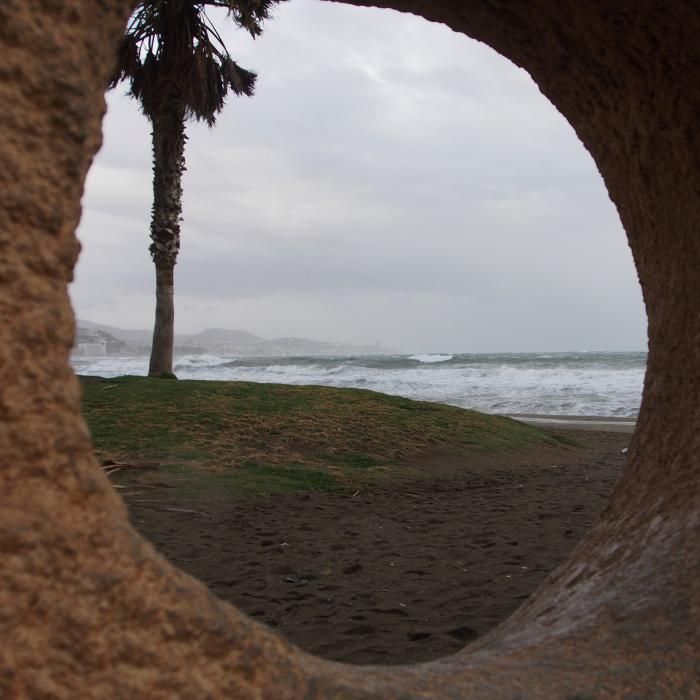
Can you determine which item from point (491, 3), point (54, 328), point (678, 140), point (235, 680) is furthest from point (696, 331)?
point (54, 328)

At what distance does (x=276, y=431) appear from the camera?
344 inches

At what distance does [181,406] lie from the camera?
30.2 ft

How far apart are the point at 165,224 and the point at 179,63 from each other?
8.84ft

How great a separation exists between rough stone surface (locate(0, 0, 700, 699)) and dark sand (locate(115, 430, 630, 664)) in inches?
55.2

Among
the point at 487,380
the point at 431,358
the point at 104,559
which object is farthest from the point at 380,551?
the point at 431,358

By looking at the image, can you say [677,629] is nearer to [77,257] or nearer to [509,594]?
[77,257]

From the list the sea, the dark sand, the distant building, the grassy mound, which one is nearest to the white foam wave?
the sea

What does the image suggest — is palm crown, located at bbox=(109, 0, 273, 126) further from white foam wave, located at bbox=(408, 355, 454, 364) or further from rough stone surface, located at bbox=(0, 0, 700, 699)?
white foam wave, located at bbox=(408, 355, 454, 364)

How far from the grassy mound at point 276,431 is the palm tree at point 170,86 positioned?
281 cm

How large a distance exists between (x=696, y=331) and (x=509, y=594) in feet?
6.76

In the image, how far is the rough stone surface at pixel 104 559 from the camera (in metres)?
0.98

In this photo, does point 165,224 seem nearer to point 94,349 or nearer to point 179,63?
point 179,63

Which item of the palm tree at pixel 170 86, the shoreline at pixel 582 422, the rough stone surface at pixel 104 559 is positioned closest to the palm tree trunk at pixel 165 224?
the palm tree at pixel 170 86

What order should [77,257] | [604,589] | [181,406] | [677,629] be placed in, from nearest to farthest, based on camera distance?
[77,257]
[677,629]
[604,589]
[181,406]
